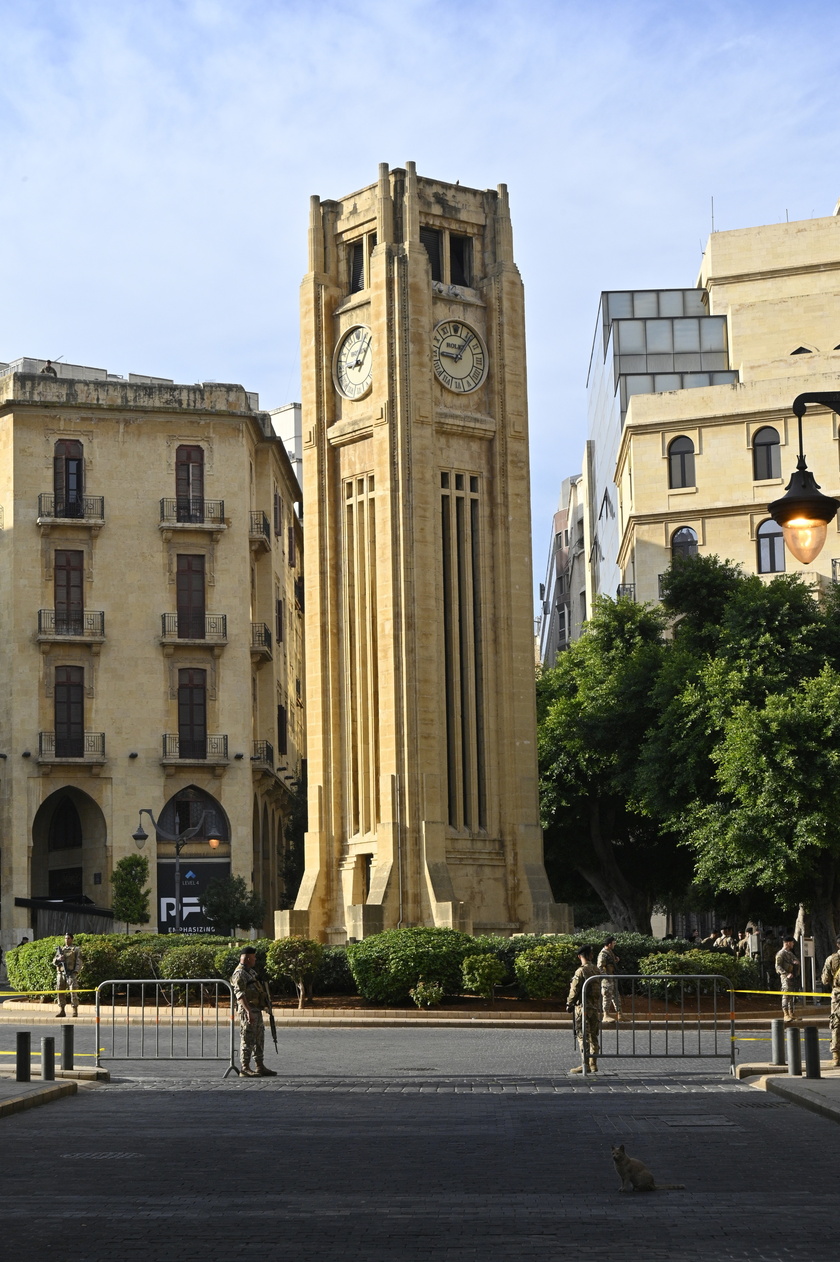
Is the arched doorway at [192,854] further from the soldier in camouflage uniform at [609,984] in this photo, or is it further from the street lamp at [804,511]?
the street lamp at [804,511]

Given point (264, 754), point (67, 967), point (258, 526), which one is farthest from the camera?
point (258, 526)

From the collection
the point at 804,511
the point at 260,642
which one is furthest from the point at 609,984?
the point at 260,642

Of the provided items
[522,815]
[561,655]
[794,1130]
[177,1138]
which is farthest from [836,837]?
[177,1138]

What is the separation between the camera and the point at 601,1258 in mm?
9148

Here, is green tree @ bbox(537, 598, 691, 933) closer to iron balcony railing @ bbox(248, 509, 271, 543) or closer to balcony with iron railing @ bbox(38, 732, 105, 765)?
iron balcony railing @ bbox(248, 509, 271, 543)

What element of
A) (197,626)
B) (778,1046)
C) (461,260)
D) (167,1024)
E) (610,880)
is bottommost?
(167,1024)

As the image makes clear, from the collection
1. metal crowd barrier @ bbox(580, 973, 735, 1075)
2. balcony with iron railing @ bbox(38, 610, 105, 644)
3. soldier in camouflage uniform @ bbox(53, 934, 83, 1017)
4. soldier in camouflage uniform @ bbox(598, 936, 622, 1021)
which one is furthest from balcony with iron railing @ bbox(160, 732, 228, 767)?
soldier in camouflage uniform @ bbox(598, 936, 622, 1021)

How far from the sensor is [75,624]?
59.4m

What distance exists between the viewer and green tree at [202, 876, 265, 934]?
5478 cm

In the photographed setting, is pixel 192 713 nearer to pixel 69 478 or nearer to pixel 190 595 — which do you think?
pixel 190 595

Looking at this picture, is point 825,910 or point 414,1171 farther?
point 825,910

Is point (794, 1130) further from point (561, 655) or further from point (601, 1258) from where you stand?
point (561, 655)

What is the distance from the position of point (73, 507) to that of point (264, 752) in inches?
430

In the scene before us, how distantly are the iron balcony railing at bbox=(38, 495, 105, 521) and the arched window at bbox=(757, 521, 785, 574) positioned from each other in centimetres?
2273
